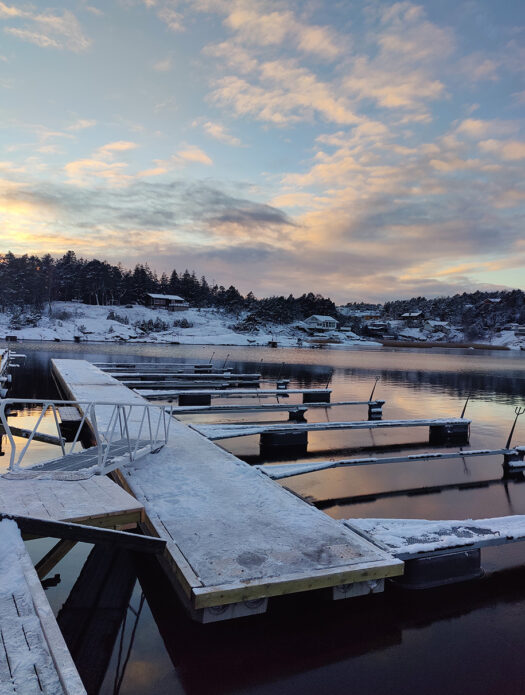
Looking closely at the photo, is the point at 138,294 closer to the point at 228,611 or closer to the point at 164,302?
the point at 164,302

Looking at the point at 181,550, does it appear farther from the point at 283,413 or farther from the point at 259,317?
the point at 259,317

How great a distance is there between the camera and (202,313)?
130 meters

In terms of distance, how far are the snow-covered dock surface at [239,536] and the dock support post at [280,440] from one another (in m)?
5.42

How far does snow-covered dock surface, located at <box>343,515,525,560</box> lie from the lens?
5.76 metres

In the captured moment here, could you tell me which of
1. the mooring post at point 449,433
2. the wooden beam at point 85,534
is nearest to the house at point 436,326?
the mooring post at point 449,433

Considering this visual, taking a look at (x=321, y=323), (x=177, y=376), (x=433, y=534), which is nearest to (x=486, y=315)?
(x=321, y=323)

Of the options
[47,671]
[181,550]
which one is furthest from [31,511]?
[47,671]

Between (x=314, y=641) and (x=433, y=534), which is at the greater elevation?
(x=433, y=534)

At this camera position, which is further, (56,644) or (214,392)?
(214,392)

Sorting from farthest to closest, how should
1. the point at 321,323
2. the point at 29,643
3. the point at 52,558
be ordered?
1. the point at 321,323
2. the point at 52,558
3. the point at 29,643

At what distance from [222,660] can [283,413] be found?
1736 centimetres

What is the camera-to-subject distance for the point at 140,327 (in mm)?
104250

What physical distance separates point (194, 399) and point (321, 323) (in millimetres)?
124123

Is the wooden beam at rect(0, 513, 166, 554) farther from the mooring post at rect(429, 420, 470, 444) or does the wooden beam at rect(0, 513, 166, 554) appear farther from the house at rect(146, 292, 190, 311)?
the house at rect(146, 292, 190, 311)
